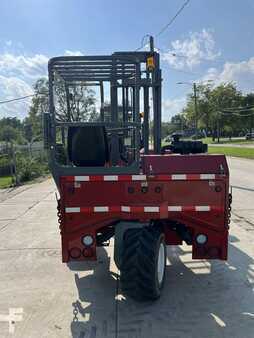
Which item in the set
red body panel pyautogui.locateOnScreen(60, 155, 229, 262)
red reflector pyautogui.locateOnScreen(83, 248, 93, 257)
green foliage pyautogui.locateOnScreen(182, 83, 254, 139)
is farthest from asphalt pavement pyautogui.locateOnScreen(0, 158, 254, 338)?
green foliage pyautogui.locateOnScreen(182, 83, 254, 139)

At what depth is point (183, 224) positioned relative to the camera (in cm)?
448

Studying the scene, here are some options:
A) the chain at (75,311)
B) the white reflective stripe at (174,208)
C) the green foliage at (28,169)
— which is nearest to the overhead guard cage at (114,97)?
the white reflective stripe at (174,208)

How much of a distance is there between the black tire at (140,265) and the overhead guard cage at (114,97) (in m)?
0.71

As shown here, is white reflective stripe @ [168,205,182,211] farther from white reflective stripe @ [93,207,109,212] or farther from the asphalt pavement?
the asphalt pavement

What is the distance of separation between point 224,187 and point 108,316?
1805 millimetres

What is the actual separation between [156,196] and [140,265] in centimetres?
74

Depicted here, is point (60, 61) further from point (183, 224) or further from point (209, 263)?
point (209, 263)

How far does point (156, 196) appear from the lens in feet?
13.7

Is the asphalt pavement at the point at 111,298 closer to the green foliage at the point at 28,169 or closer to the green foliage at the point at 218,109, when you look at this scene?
the green foliage at the point at 28,169

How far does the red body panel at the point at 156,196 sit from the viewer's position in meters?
4.16

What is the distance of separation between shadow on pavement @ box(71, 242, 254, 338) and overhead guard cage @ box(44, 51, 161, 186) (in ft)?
4.67

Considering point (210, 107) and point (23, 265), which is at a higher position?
point (210, 107)

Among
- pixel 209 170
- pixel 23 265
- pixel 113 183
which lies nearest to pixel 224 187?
pixel 209 170

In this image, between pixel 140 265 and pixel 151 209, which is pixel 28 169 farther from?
pixel 140 265
